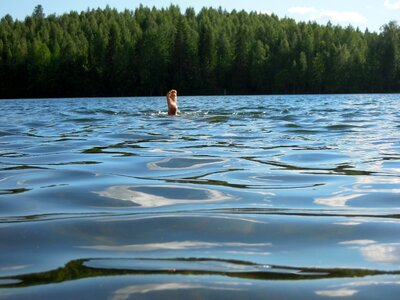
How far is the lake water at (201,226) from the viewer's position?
6.20 ft

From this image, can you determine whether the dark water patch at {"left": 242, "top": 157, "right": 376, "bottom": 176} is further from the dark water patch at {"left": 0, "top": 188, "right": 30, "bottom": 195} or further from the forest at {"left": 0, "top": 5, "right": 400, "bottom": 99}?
the forest at {"left": 0, "top": 5, "right": 400, "bottom": 99}

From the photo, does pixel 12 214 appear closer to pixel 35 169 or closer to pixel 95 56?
pixel 35 169

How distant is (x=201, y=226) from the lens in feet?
8.95

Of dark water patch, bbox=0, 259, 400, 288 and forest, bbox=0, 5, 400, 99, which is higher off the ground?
forest, bbox=0, 5, 400, 99

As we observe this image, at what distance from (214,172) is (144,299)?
9.49 feet

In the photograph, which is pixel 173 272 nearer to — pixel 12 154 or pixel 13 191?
pixel 13 191

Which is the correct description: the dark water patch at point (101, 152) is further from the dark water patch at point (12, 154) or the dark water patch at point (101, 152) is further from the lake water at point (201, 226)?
the dark water patch at point (12, 154)

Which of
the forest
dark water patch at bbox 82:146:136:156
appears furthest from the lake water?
the forest

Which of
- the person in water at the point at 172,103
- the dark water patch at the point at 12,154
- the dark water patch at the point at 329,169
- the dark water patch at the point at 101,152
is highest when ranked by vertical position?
the person in water at the point at 172,103

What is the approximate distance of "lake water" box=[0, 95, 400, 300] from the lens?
1.89 metres

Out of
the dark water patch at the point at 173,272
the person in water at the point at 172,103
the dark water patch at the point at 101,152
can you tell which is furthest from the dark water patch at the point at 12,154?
the person in water at the point at 172,103

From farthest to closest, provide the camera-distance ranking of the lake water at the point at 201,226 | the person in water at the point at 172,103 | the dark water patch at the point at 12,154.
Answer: the person in water at the point at 172,103, the dark water patch at the point at 12,154, the lake water at the point at 201,226

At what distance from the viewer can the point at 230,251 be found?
2.29 meters

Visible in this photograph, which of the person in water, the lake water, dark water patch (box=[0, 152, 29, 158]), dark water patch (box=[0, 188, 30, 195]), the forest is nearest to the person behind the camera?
the lake water
